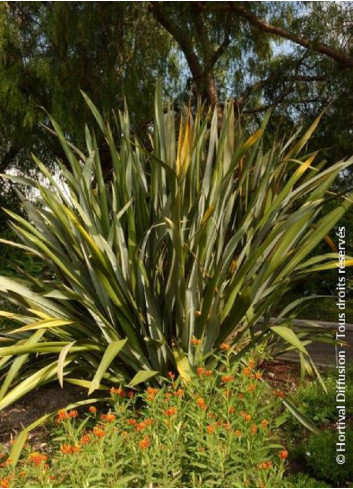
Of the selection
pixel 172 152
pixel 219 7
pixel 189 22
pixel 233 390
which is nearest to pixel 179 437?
Result: pixel 233 390

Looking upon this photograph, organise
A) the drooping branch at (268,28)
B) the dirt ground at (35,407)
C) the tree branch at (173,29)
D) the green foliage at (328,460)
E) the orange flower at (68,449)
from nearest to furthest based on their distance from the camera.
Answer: the orange flower at (68,449)
the green foliage at (328,460)
the dirt ground at (35,407)
the drooping branch at (268,28)
the tree branch at (173,29)

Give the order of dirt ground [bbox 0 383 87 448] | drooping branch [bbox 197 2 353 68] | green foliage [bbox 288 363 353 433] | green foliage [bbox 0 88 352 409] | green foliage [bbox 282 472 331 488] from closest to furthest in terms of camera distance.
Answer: green foliage [bbox 282 472 331 488], green foliage [bbox 288 363 353 433], green foliage [bbox 0 88 352 409], dirt ground [bbox 0 383 87 448], drooping branch [bbox 197 2 353 68]

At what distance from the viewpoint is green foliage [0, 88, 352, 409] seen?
12.5ft

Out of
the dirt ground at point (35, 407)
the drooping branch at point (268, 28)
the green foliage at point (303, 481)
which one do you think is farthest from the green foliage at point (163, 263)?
the drooping branch at point (268, 28)

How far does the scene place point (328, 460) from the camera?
3119mm

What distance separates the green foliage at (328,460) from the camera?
3.10 metres

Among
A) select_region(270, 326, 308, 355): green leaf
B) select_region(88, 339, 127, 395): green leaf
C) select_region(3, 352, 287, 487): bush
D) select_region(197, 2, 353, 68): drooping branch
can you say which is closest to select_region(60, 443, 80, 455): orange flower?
select_region(3, 352, 287, 487): bush

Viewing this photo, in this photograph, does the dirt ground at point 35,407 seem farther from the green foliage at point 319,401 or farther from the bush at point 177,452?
the green foliage at point 319,401

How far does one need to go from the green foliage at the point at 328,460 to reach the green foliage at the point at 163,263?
0.70 meters

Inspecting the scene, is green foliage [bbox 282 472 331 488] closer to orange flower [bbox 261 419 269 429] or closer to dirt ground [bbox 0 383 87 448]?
orange flower [bbox 261 419 269 429]

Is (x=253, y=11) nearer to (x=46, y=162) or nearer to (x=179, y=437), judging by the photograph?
(x=46, y=162)

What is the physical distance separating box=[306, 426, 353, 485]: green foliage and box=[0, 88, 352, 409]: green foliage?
0.70 metres

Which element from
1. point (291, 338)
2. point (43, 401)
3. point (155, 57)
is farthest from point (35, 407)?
point (155, 57)

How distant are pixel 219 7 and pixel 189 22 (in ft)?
2.82
